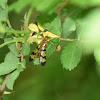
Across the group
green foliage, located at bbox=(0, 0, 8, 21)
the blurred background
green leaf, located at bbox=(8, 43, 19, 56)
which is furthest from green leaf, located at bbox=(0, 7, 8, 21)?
the blurred background

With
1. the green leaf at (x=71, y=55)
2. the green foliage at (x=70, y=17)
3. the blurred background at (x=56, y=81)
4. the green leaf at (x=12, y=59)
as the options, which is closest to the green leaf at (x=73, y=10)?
the green foliage at (x=70, y=17)

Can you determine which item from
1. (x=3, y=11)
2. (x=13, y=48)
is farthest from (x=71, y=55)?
(x=3, y=11)

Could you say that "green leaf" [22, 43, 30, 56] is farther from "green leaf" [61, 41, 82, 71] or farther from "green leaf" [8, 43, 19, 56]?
"green leaf" [61, 41, 82, 71]

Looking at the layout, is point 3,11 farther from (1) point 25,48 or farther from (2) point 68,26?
(2) point 68,26

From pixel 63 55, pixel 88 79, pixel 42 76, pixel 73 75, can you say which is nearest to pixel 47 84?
pixel 42 76

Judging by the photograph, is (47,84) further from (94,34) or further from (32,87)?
(94,34)

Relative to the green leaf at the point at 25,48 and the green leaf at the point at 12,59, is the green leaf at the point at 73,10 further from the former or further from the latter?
the green leaf at the point at 12,59
